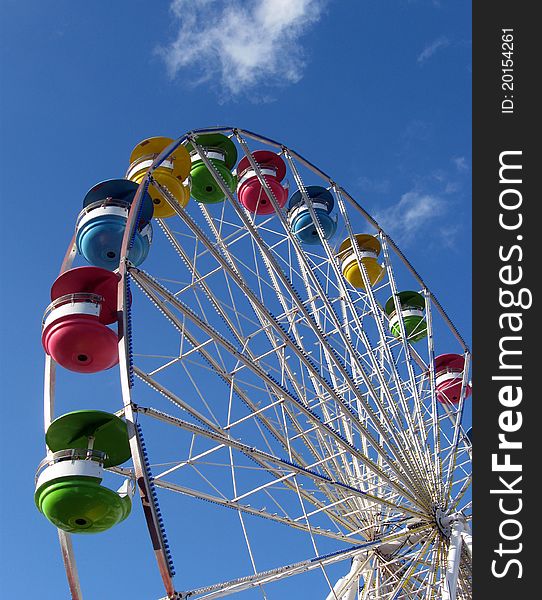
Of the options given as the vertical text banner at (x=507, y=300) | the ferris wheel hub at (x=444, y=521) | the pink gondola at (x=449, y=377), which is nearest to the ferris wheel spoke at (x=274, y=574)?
the ferris wheel hub at (x=444, y=521)

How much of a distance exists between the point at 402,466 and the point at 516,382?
526 centimetres

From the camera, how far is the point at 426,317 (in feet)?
55.7

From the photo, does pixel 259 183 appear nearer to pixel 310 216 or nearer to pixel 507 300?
pixel 310 216

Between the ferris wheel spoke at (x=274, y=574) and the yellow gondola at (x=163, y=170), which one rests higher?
the yellow gondola at (x=163, y=170)

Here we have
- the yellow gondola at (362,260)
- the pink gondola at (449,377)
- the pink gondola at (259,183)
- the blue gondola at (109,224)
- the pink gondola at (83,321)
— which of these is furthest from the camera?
the pink gondola at (449,377)

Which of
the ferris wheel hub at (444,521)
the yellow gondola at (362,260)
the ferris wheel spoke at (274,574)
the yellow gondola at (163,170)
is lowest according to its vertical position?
the ferris wheel spoke at (274,574)

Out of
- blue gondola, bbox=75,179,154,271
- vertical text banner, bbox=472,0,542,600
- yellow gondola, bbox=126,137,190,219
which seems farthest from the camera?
yellow gondola, bbox=126,137,190,219

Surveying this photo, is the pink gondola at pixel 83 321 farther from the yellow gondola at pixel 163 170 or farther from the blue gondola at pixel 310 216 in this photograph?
the blue gondola at pixel 310 216

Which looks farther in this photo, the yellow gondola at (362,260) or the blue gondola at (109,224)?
the yellow gondola at (362,260)

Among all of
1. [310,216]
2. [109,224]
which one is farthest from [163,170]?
[310,216]

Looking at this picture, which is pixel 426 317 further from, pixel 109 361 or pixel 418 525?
pixel 109 361

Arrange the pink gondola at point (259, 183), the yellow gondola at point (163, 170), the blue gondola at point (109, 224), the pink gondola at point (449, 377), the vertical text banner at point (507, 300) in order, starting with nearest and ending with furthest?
the vertical text banner at point (507, 300)
the blue gondola at point (109, 224)
the yellow gondola at point (163, 170)
the pink gondola at point (259, 183)
the pink gondola at point (449, 377)

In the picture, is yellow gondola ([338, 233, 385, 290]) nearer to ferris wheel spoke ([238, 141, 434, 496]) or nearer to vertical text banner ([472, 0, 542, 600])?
ferris wheel spoke ([238, 141, 434, 496])

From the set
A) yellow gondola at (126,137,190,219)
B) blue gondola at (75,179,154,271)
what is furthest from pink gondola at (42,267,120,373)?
yellow gondola at (126,137,190,219)
